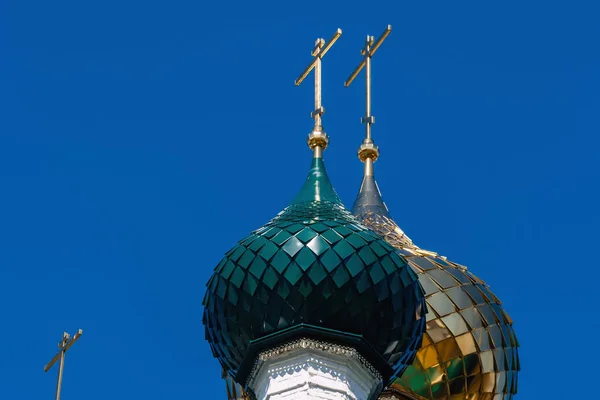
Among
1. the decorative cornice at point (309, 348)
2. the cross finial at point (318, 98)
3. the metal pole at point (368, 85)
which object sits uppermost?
the metal pole at point (368, 85)

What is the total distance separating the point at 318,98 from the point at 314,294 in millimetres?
2962

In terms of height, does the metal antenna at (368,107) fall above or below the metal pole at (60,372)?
above

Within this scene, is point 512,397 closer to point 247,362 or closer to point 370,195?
point 370,195

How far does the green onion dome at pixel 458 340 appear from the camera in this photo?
1938 centimetres

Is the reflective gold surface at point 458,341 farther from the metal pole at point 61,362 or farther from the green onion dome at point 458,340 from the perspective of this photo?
the metal pole at point 61,362

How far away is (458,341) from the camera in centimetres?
1952

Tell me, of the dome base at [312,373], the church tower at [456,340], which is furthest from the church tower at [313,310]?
the church tower at [456,340]

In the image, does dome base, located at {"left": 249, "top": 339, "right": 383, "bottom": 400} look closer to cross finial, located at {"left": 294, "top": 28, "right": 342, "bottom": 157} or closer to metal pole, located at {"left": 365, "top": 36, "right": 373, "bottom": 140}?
cross finial, located at {"left": 294, "top": 28, "right": 342, "bottom": 157}

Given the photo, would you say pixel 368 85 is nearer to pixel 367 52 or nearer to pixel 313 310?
pixel 367 52

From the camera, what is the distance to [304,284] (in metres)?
16.7

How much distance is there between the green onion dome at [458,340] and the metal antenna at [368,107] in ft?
5.60

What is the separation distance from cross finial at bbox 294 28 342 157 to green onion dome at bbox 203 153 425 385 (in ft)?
4.12

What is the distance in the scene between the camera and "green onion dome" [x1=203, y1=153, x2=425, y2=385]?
16641 mm

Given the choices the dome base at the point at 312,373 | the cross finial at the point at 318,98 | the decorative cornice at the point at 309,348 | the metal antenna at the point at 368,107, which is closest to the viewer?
the dome base at the point at 312,373
